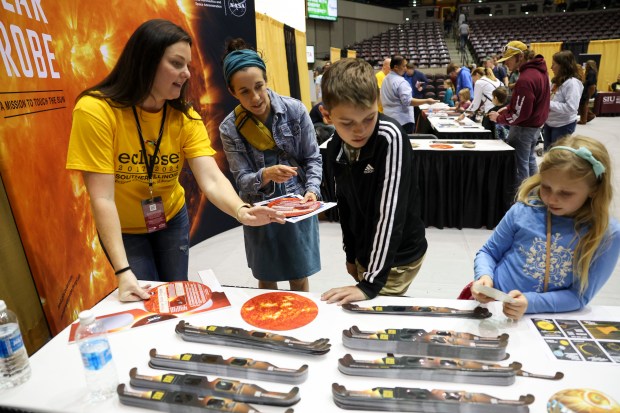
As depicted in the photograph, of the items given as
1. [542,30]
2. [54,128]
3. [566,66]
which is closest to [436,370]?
[54,128]

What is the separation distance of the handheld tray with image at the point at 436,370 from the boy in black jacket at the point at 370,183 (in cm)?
31

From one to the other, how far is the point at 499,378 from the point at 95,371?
89cm

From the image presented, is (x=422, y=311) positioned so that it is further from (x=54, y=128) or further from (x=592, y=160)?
(x=54, y=128)

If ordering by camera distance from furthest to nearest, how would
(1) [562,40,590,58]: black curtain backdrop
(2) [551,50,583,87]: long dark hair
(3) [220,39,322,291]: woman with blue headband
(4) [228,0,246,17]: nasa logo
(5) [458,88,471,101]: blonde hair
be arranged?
1. (1) [562,40,590,58]: black curtain backdrop
2. (5) [458,88,471,101]: blonde hair
3. (2) [551,50,583,87]: long dark hair
4. (4) [228,0,246,17]: nasa logo
5. (3) [220,39,322,291]: woman with blue headband

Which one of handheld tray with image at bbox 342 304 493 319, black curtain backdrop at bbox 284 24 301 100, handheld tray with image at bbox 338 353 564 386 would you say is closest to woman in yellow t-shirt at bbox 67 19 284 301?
handheld tray with image at bbox 342 304 493 319

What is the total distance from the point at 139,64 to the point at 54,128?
3.58 feet

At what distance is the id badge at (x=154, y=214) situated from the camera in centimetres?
153

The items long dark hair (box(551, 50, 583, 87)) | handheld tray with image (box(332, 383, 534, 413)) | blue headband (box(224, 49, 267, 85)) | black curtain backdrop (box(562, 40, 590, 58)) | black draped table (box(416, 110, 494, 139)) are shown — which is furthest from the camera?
black curtain backdrop (box(562, 40, 590, 58))

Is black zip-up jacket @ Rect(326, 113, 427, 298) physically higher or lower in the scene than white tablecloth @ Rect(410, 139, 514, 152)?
higher

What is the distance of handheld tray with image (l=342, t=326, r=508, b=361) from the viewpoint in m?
1.01

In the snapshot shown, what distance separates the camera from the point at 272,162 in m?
1.86

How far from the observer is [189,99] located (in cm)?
340

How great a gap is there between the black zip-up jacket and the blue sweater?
284 millimetres

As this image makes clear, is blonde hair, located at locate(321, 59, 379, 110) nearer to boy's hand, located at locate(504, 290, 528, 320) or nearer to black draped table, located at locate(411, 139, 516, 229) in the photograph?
boy's hand, located at locate(504, 290, 528, 320)
